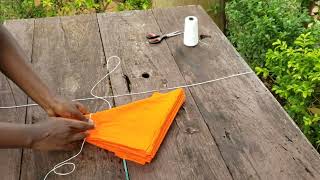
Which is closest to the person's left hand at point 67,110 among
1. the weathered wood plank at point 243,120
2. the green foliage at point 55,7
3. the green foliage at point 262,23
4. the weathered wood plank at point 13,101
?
the weathered wood plank at point 13,101

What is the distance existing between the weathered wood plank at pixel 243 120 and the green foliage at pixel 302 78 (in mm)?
423

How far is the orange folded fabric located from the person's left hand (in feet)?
0.18

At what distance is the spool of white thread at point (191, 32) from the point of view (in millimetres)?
2174

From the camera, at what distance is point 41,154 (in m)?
1.57

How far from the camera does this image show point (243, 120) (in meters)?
1.70

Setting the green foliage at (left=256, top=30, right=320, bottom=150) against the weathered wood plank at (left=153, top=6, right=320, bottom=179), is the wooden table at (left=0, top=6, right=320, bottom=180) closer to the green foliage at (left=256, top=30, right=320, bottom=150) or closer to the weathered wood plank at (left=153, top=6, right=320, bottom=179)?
the weathered wood plank at (left=153, top=6, right=320, bottom=179)

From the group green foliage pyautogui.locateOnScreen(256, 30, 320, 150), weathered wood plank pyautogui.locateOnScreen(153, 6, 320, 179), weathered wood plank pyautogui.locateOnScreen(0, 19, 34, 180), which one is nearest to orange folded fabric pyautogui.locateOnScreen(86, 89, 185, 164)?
weathered wood plank pyautogui.locateOnScreen(153, 6, 320, 179)

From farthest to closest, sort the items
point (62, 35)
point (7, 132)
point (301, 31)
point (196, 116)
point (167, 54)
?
1. point (301, 31)
2. point (62, 35)
3. point (167, 54)
4. point (196, 116)
5. point (7, 132)

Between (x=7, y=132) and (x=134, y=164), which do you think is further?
(x=134, y=164)

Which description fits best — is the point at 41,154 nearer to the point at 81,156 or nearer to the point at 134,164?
the point at 81,156

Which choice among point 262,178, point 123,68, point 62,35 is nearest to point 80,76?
point 123,68

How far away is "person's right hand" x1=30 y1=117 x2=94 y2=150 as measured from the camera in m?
1.49

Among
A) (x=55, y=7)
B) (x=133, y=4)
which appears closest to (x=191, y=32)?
(x=133, y=4)

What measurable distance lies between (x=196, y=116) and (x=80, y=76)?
2.07ft
